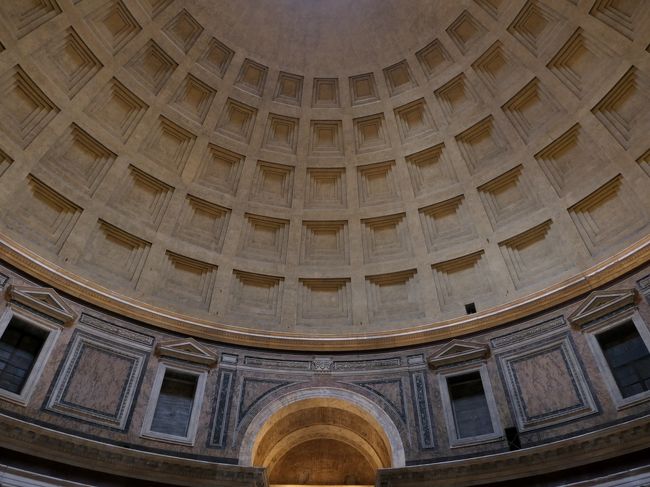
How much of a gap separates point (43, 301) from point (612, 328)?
16.3 meters

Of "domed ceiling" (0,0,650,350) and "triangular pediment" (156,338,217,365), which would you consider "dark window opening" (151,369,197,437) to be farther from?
"domed ceiling" (0,0,650,350)

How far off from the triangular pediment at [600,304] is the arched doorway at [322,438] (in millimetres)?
6424

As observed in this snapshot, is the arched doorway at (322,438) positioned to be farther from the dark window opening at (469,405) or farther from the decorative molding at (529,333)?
the decorative molding at (529,333)

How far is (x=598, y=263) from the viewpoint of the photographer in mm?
16812

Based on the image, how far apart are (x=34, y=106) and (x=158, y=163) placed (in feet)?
14.9

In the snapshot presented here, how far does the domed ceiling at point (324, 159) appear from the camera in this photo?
1773 cm

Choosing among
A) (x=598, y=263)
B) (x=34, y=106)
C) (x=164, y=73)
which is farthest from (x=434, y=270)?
(x=34, y=106)

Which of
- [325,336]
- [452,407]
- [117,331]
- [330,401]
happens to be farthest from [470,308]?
[117,331]

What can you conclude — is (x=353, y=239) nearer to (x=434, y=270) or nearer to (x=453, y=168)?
(x=434, y=270)

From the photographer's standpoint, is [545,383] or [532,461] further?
[545,383]

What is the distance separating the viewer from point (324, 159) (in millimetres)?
23094

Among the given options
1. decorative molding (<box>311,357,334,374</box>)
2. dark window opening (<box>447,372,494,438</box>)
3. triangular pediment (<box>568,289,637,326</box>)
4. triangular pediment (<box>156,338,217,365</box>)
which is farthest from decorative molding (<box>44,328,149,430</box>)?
triangular pediment (<box>568,289,637,326</box>)

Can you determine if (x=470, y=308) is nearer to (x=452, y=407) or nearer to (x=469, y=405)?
(x=469, y=405)

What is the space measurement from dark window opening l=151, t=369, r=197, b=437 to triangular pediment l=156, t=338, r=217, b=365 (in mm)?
519
